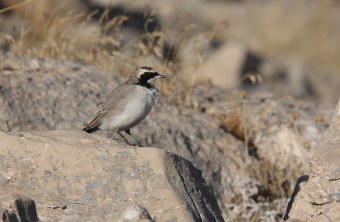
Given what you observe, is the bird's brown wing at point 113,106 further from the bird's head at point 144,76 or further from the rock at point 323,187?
the rock at point 323,187

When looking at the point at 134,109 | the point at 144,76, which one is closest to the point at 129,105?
the point at 134,109

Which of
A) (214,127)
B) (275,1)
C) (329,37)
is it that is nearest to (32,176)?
(214,127)

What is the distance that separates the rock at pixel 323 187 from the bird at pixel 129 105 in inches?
64.2

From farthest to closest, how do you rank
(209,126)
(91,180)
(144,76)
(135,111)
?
(209,126) < (144,76) < (135,111) < (91,180)

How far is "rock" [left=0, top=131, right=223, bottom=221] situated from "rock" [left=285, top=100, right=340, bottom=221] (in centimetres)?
86

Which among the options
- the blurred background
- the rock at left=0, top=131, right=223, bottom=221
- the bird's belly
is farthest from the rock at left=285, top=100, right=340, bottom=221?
the blurred background

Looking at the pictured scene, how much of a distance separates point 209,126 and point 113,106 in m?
2.53

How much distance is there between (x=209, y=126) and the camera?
31.0 ft

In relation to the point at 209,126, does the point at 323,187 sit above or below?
above

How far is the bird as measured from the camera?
22.7 ft

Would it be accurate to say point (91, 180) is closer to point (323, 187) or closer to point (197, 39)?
point (323, 187)

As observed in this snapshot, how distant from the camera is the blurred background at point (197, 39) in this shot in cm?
1006

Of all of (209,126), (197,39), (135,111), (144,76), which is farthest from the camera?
(197,39)

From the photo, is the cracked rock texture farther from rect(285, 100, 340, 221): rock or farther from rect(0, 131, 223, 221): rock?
rect(0, 131, 223, 221): rock
